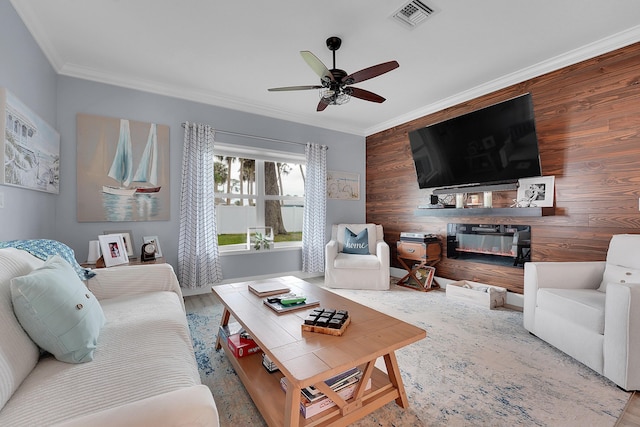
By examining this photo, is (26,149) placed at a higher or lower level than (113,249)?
higher

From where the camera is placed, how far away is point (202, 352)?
205 centimetres

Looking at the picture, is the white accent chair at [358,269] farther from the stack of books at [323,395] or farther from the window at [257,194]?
the stack of books at [323,395]

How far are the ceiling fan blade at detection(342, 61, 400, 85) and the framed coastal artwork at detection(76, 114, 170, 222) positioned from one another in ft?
7.55

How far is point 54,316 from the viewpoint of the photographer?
106cm

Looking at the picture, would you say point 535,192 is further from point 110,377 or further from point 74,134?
point 74,134

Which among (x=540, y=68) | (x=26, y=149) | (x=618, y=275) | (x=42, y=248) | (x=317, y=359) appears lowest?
(x=317, y=359)

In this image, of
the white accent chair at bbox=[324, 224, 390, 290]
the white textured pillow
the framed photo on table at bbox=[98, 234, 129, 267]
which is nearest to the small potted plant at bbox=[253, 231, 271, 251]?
the white accent chair at bbox=[324, 224, 390, 290]

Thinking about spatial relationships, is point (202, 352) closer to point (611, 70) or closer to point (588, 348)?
point (588, 348)

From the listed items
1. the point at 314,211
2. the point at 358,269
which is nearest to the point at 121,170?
the point at 314,211

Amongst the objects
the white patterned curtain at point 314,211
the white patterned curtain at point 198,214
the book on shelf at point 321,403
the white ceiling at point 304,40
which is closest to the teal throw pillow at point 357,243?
the white patterned curtain at point 314,211

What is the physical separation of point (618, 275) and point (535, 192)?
1096 millimetres

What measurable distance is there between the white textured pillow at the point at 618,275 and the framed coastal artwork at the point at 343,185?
3187 millimetres

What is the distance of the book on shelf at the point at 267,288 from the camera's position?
1993 millimetres

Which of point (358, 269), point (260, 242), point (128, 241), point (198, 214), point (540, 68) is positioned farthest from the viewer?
point (260, 242)
